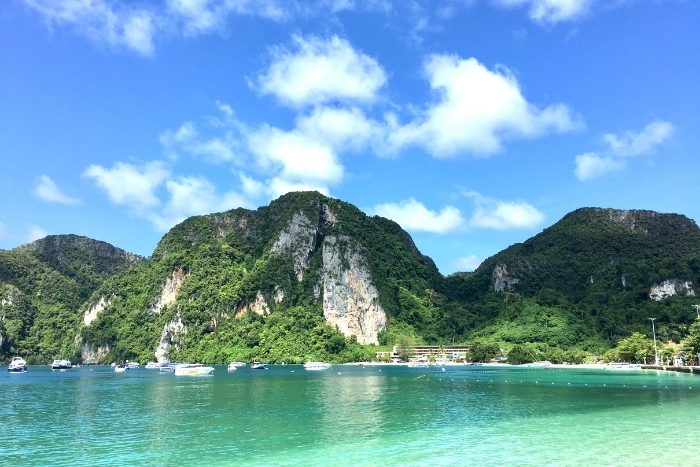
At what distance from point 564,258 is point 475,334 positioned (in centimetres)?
5429

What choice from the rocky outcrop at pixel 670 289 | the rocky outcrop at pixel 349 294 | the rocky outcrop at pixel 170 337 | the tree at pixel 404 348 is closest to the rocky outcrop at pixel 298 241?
the rocky outcrop at pixel 349 294

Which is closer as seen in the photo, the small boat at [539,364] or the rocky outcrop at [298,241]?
the small boat at [539,364]

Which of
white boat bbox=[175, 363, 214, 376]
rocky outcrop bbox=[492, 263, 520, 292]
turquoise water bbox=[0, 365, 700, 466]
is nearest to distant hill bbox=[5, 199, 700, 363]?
rocky outcrop bbox=[492, 263, 520, 292]

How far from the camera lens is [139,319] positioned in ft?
529

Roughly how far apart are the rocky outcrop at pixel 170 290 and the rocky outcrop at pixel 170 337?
1278 cm

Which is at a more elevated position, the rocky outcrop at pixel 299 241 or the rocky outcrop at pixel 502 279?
the rocky outcrop at pixel 299 241

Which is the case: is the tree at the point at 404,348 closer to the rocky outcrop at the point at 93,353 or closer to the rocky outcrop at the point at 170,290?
the rocky outcrop at the point at 170,290

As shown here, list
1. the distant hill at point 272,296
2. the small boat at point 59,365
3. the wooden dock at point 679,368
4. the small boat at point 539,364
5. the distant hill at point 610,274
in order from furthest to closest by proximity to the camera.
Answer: the distant hill at point 272,296, the distant hill at point 610,274, the small boat at point 59,365, the small boat at point 539,364, the wooden dock at point 679,368

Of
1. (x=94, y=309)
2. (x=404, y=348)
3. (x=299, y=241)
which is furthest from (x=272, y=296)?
(x=94, y=309)

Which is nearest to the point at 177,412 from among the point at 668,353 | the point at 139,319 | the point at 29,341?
the point at 668,353

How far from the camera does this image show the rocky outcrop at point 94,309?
555 feet

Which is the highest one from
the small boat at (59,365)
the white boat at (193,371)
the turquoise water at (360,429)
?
the turquoise water at (360,429)

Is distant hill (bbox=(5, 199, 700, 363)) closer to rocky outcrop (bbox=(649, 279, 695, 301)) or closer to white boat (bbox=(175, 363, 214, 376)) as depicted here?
rocky outcrop (bbox=(649, 279, 695, 301))

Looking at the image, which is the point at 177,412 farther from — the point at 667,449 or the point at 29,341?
the point at 29,341
